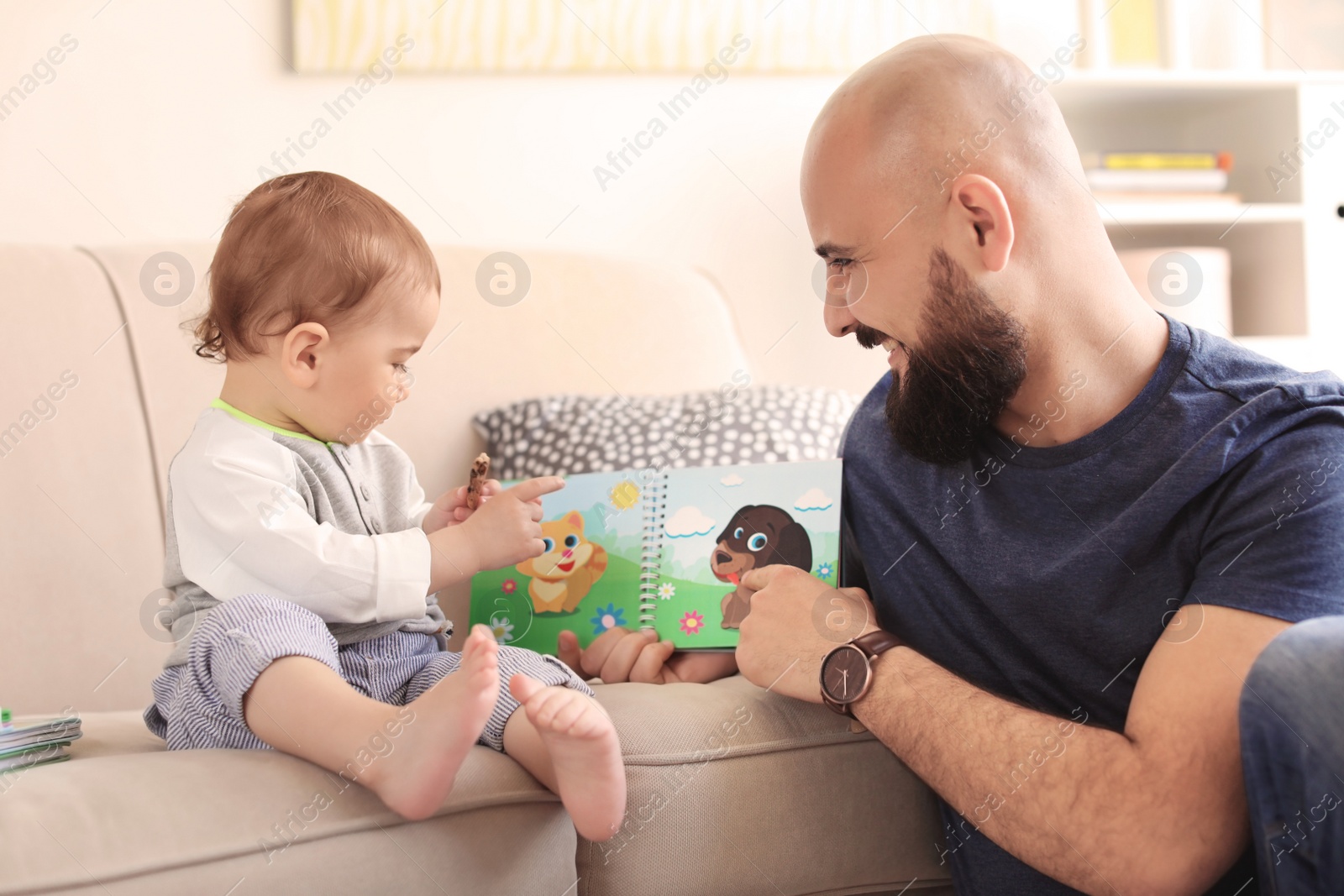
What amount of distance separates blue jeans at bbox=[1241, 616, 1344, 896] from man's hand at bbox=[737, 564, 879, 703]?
39 centimetres

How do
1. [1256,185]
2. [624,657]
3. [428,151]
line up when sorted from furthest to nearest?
[1256,185]
[428,151]
[624,657]

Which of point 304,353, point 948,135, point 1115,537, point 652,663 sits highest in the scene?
point 948,135

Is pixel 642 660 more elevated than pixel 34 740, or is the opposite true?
pixel 34 740

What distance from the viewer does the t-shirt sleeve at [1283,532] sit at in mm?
812

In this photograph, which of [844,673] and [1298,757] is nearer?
[1298,757]

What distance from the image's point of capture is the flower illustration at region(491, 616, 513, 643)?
4.43 feet

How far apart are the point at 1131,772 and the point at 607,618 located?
2.21 ft

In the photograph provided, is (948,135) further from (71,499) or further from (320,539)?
(71,499)

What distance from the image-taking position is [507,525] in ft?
3.68

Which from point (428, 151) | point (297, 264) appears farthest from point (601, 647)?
point (428, 151)

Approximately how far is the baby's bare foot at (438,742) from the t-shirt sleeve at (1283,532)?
0.60 meters

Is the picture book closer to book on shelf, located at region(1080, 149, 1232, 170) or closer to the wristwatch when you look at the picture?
the wristwatch

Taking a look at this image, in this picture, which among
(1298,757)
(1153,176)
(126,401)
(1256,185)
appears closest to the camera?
(1298,757)

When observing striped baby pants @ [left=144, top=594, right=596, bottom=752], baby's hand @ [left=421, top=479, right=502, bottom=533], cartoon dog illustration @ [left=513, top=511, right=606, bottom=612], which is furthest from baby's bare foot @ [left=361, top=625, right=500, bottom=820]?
cartoon dog illustration @ [left=513, top=511, right=606, bottom=612]
